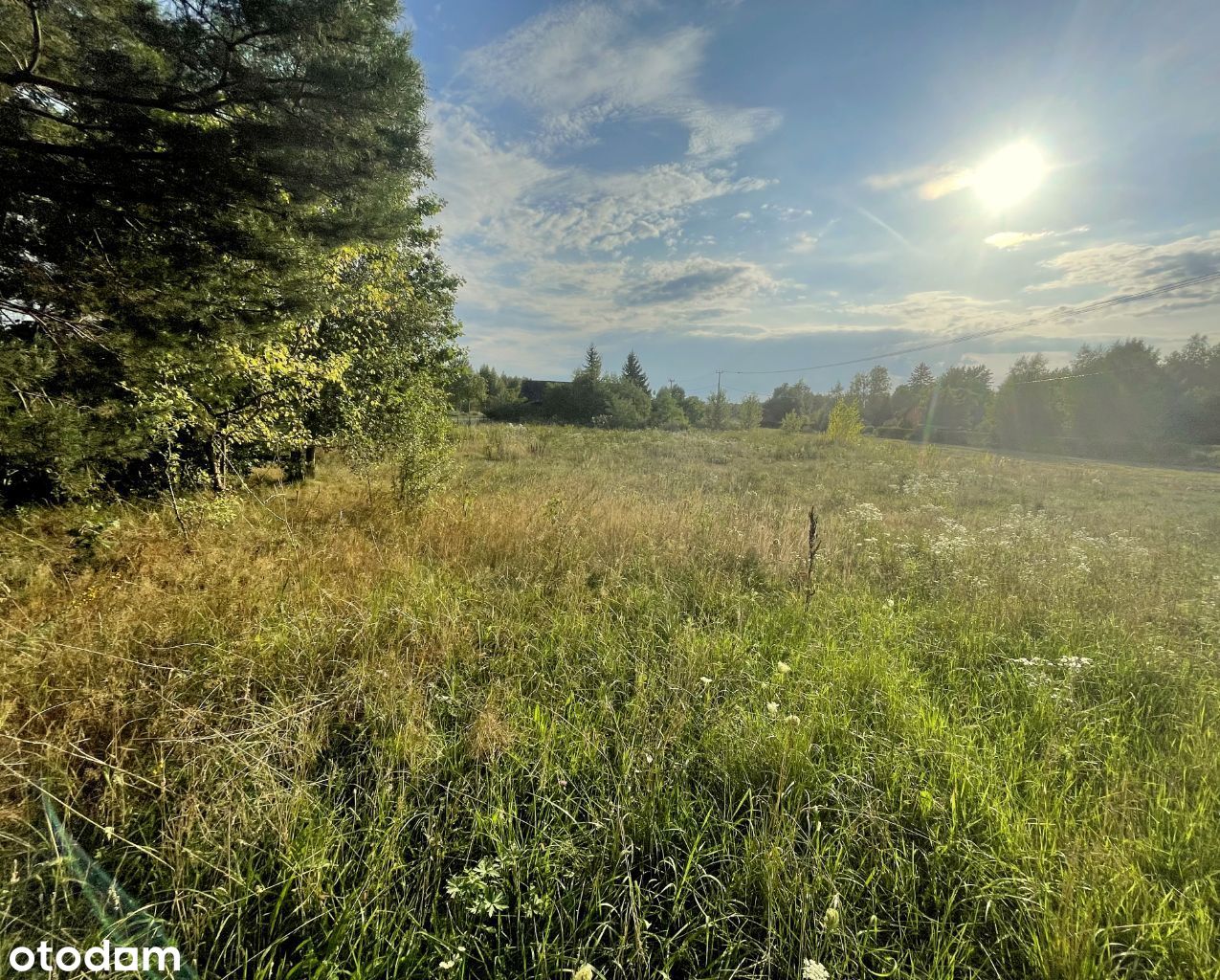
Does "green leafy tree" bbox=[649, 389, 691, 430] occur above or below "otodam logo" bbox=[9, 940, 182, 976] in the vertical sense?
above

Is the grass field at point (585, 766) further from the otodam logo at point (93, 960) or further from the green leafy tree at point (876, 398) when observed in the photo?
the green leafy tree at point (876, 398)

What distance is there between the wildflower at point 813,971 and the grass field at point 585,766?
0.04 m

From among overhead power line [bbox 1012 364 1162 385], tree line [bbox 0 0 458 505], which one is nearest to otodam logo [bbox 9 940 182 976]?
tree line [bbox 0 0 458 505]

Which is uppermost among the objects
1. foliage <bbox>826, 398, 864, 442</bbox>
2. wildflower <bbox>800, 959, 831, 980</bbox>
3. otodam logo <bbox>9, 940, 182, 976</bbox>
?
Answer: foliage <bbox>826, 398, 864, 442</bbox>

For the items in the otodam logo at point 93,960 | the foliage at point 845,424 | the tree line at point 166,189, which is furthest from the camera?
the foliage at point 845,424

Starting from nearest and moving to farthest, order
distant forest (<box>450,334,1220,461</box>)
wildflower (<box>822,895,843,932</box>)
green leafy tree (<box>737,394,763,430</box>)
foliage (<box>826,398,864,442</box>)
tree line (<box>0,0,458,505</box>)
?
wildflower (<box>822,895,843,932</box>) < tree line (<box>0,0,458,505</box>) < foliage (<box>826,398,864,442</box>) < distant forest (<box>450,334,1220,461</box>) < green leafy tree (<box>737,394,763,430</box>)

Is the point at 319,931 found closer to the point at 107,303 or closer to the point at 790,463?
the point at 107,303

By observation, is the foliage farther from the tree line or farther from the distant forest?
the tree line

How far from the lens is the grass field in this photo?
1.46 metres

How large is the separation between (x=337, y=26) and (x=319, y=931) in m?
5.03

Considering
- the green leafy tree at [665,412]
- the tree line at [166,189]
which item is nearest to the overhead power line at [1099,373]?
the green leafy tree at [665,412]

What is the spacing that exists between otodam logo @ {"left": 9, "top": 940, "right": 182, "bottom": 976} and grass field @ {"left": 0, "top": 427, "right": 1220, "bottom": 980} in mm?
54

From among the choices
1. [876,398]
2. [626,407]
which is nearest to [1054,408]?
[876,398]

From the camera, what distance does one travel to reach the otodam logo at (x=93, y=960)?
1.26 m
